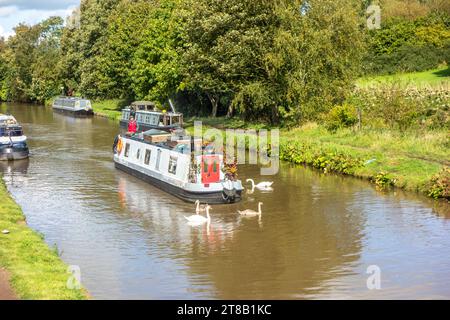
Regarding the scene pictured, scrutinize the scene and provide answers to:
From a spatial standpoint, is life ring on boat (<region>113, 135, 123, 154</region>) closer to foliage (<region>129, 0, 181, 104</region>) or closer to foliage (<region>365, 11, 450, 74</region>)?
foliage (<region>129, 0, 181, 104</region>)

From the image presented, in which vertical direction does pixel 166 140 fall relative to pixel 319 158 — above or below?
above

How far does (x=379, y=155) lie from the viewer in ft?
97.0

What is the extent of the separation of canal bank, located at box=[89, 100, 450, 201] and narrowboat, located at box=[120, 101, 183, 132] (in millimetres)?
11164

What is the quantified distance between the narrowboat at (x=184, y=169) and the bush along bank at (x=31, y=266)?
23.2 ft

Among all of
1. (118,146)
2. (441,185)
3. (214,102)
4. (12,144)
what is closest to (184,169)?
(118,146)

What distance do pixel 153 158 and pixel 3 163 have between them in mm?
11971

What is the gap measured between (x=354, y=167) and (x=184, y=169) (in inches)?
351

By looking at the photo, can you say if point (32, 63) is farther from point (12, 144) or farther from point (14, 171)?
point (14, 171)

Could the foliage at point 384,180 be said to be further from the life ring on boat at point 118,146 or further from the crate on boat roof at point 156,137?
the life ring on boat at point 118,146

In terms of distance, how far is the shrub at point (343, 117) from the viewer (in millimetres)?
35938

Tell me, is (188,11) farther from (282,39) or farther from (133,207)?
(133,207)

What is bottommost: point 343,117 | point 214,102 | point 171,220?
point 171,220

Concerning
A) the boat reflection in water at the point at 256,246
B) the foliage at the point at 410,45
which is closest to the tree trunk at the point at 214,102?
the foliage at the point at 410,45
